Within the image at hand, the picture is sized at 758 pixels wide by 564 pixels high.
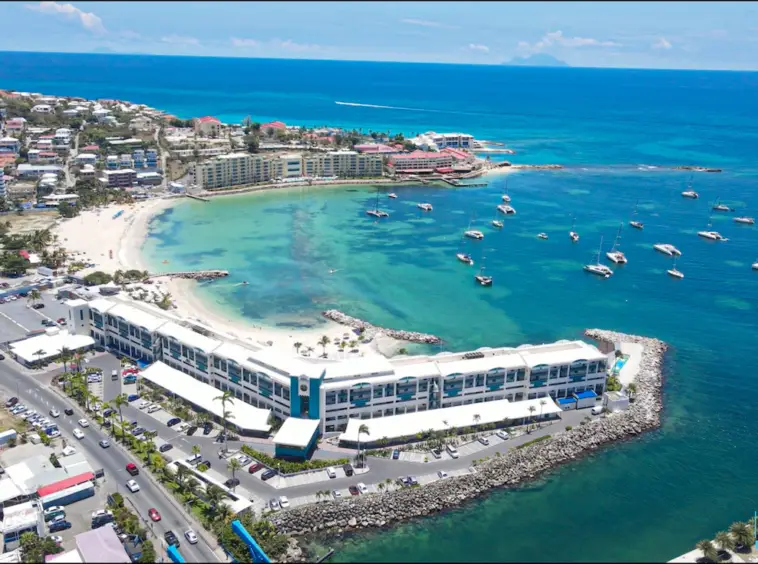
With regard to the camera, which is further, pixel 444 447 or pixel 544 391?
pixel 544 391

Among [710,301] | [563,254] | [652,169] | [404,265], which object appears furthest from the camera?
[652,169]

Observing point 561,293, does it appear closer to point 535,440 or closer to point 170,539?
point 535,440

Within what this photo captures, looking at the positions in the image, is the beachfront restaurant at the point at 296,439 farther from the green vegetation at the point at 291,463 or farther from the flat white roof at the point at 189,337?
the flat white roof at the point at 189,337

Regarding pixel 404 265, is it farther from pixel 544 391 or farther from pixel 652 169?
pixel 652 169

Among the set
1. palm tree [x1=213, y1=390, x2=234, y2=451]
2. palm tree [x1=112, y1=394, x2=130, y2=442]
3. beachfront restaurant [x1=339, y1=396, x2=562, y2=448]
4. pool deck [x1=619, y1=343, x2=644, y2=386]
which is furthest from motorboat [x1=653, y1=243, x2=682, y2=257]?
palm tree [x1=112, y1=394, x2=130, y2=442]

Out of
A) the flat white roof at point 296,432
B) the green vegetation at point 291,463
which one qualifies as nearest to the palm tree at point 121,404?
the green vegetation at point 291,463

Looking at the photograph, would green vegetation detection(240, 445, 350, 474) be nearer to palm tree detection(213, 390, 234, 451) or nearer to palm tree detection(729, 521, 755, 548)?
palm tree detection(213, 390, 234, 451)

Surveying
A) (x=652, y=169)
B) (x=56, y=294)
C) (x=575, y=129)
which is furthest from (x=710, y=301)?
(x=575, y=129)

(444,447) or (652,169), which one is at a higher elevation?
(652,169)
